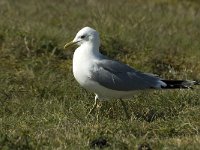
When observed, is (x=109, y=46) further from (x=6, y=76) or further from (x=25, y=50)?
(x=6, y=76)

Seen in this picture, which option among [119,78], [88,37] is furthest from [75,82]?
[119,78]

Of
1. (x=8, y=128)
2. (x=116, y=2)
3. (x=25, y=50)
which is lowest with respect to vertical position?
(x=8, y=128)

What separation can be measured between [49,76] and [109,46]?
1.57 meters

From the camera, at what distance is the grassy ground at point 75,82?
5449 mm

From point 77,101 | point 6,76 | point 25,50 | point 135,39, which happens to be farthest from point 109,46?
point 77,101

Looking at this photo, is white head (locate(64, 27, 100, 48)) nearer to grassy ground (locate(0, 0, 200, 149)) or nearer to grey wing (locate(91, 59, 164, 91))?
grey wing (locate(91, 59, 164, 91))

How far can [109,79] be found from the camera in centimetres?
629

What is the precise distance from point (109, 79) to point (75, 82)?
1.33 metres

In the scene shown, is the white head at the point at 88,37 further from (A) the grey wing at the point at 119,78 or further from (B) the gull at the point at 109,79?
(A) the grey wing at the point at 119,78

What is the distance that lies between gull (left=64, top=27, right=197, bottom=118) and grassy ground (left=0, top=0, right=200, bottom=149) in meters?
0.23

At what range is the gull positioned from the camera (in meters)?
6.25

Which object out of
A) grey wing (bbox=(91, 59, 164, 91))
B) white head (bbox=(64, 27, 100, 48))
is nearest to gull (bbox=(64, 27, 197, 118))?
grey wing (bbox=(91, 59, 164, 91))

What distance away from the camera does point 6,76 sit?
7.93m

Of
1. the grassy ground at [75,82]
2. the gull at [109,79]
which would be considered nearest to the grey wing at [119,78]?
the gull at [109,79]
